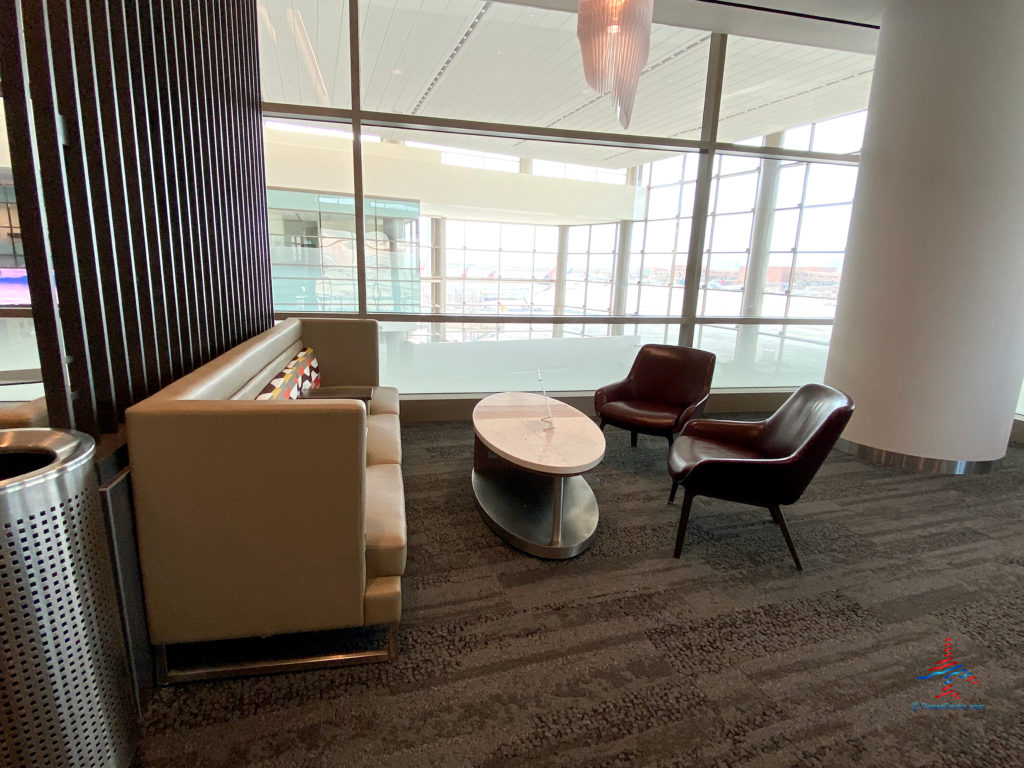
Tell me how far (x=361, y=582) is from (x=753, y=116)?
5477 mm

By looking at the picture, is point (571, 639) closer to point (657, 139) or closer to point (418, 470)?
point (418, 470)

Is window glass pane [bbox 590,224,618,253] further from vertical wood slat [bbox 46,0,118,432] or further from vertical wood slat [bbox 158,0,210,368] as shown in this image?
vertical wood slat [bbox 46,0,118,432]

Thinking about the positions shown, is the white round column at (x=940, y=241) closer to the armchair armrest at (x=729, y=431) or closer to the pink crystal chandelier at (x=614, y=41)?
the armchair armrest at (x=729, y=431)

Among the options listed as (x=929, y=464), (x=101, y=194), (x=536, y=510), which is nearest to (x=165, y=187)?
(x=101, y=194)

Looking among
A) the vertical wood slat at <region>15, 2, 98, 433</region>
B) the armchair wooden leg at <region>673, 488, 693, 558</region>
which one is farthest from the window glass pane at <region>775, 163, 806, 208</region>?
the vertical wood slat at <region>15, 2, 98, 433</region>

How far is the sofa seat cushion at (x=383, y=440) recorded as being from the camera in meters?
2.56

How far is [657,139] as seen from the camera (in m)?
4.46

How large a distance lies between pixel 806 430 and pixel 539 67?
11.8 ft

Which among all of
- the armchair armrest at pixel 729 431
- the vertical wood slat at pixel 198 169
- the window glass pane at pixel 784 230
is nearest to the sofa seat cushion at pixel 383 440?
the vertical wood slat at pixel 198 169

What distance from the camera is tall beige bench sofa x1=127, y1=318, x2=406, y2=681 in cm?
149

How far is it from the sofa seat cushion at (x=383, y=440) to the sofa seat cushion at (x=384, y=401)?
0.30 ft

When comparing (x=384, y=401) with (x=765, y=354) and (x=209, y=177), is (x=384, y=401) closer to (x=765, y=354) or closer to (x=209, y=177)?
(x=209, y=177)

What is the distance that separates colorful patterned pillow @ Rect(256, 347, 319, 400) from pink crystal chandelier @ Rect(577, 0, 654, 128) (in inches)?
82.1

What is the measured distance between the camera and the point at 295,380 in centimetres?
297
